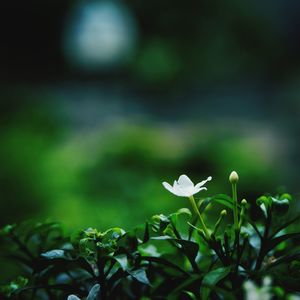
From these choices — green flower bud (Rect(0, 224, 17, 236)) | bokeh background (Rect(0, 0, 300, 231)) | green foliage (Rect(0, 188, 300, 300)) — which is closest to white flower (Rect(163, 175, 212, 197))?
green foliage (Rect(0, 188, 300, 300))

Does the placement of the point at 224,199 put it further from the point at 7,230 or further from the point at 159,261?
the point at 7,230

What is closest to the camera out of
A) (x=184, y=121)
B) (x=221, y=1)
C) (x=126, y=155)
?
(x=126, y=155)

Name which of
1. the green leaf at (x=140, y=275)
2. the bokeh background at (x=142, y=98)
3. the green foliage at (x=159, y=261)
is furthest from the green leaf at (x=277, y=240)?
the bokeh background at (x=142, y=98)

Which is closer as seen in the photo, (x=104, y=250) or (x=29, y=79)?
(x=104, y=250)

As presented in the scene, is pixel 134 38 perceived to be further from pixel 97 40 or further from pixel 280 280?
pixel 280 280

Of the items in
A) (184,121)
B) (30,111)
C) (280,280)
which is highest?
(280,280)

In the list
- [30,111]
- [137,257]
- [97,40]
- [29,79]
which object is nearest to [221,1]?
[97,40]

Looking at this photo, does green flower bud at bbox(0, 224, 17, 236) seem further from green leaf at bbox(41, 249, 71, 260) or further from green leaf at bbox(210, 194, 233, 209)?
green leaf at bbox(210, 194, 233, 209)

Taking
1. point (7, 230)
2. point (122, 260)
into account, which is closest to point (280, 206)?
point (122, 260)
